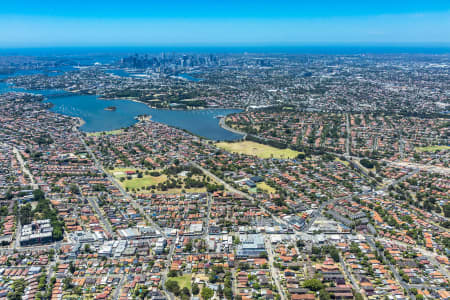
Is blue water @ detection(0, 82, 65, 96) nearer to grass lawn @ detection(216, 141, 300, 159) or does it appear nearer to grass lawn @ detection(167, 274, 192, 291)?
grass lawn @ detection(216, 141, 300, 159)

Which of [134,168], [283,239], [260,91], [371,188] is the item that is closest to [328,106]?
[260,91]

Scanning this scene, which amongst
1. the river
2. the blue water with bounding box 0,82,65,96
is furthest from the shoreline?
the blue water with bounding box 0,82,65,96

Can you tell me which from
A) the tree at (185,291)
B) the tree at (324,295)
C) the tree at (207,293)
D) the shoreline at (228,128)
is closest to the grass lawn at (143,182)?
the tree at (185,291)

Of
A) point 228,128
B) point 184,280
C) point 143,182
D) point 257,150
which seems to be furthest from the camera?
point 228,128

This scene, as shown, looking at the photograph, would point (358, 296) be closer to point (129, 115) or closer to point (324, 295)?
point (324, 295)

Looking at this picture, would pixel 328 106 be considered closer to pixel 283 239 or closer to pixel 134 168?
pixel 134 168

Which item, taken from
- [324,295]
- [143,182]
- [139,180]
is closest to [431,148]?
[324,295]
